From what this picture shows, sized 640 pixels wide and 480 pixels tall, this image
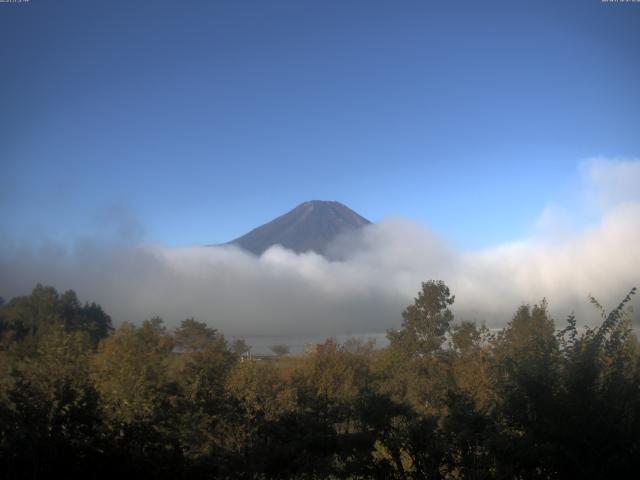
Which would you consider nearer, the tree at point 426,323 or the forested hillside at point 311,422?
the forested hillside at point 311,422

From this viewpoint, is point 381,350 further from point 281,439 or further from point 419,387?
point 281,439

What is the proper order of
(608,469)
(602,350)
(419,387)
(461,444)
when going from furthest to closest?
(419,387)
(602,350)
(461,444)
(608,469)

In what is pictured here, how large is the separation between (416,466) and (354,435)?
296 cm

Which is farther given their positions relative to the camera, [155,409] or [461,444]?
[155,409]

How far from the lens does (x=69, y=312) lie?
52750 mm

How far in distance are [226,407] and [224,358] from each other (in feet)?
17.1

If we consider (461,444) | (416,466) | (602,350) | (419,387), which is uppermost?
(602,350)

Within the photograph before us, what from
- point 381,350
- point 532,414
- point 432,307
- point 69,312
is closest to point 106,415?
point 532,414

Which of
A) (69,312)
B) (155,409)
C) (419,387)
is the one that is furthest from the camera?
(69,312)

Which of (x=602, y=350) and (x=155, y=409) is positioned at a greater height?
(x=602, y=350)

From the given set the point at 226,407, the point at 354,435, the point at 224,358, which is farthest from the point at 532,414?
the point at 224,358

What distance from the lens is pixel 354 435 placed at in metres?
12.2

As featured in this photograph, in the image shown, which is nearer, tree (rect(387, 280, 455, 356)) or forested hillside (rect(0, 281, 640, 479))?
forested hillside (rect(0, 281, 640, 479))

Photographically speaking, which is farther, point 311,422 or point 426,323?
point 426,323
